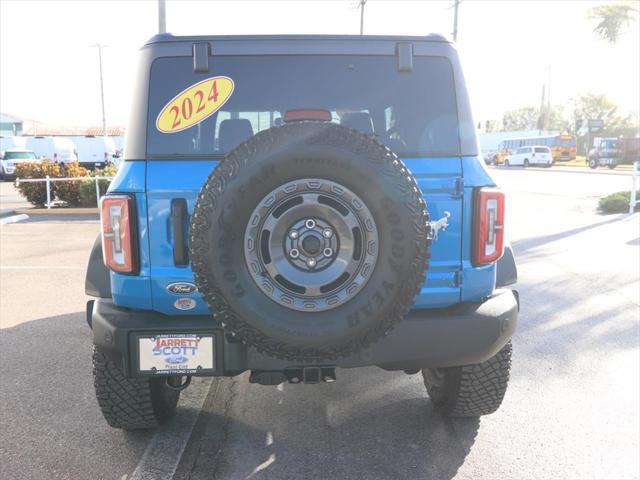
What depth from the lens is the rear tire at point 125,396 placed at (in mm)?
3090

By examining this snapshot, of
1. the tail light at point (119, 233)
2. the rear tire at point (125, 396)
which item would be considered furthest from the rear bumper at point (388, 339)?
the rear tire at point (125, 396)

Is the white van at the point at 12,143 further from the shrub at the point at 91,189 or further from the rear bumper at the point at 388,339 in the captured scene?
the rear bumper at the point at 388,339

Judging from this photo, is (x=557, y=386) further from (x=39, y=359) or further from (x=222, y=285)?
(x=39, y=359)

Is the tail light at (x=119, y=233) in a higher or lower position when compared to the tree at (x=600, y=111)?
lower

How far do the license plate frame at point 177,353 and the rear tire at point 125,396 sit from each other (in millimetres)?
498

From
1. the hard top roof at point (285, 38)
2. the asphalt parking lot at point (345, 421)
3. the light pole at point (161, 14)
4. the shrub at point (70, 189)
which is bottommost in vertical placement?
the asphalt parking lot at point (345, 421)

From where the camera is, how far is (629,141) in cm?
4403

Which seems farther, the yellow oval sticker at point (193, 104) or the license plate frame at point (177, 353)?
the yellow oval sticker at point (193, 104)

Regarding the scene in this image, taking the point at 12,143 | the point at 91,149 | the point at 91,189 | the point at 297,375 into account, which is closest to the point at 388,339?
the point at 297,375

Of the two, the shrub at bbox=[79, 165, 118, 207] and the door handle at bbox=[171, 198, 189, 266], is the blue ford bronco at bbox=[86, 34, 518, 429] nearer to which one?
the door handle at bbox=[171, 198, 189, 266]

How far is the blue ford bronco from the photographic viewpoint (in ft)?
7.80

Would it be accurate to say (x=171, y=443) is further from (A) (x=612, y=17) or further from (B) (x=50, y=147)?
(B) (x=50, y=147)

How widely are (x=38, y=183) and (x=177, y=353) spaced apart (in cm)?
1401

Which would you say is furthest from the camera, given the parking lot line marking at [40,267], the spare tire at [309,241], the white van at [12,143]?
the white van at [12,143]
